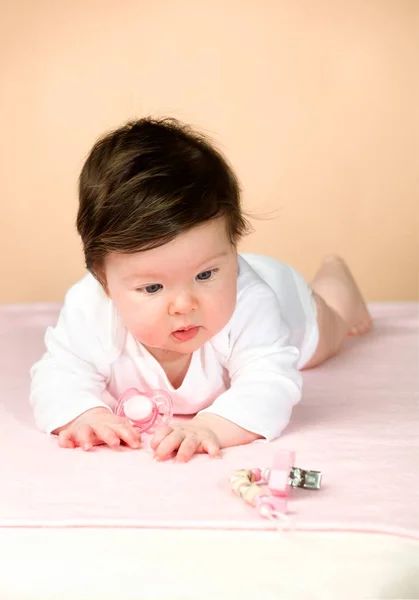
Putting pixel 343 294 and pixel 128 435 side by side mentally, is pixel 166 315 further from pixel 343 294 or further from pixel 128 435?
pixel 343 294

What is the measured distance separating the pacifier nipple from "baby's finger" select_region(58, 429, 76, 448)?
12 cm

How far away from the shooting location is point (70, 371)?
153cm

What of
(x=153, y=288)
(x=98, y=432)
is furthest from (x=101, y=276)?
(x=98, y=432)

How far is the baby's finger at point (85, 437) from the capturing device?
1.37 meters

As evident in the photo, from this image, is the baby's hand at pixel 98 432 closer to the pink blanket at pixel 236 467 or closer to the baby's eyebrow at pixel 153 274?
the pink blanket at pixel 236 467

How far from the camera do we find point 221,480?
1.24 metres

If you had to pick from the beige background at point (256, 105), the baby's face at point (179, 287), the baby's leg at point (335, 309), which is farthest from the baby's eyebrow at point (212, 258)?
the beige background at point (256, 105)

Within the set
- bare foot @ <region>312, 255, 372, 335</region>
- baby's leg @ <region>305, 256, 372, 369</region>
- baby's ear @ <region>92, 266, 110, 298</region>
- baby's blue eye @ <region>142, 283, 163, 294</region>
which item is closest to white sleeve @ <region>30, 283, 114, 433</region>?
baby's ear @ <region>92, 266, 110, 298</region>

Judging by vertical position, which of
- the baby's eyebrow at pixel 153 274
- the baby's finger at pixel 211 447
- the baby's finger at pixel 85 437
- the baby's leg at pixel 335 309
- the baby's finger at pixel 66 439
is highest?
the baby's eyebrow at pixel 153 274

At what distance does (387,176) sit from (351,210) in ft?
0.46

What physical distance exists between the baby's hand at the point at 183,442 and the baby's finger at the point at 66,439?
0.13m

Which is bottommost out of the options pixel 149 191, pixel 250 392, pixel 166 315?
pixel 250 392

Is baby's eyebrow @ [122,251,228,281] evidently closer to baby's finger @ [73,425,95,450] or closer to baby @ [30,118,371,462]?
baby @ [30,118,371,462]

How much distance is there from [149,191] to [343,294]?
0.81 meters
